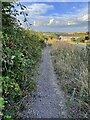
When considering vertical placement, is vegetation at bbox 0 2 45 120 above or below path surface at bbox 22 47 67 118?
above

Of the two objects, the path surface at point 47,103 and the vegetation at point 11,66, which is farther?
the path surface at point 47,103

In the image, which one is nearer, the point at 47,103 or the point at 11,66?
the point at 11,66

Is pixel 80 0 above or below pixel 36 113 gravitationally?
above

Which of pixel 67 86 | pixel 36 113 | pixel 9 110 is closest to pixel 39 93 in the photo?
pixel 67 86

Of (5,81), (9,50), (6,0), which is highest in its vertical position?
(6,0)

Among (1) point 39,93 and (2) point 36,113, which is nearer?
(2) point 36,113

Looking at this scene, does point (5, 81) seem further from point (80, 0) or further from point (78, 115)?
point (80, 0)

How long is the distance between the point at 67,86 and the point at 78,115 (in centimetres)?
201

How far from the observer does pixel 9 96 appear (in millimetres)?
4473

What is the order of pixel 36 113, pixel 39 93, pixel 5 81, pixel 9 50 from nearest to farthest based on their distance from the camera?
1. pixel 5 81
2. pixel 9 50
3. pixel 36 113
4. pixel 39 93

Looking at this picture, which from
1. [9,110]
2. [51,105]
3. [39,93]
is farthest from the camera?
[39,93]

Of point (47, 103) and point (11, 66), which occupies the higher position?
point (11, 66)

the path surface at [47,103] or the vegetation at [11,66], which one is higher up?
the vegetation at [11,66]

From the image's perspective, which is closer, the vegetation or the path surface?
the vegetation
